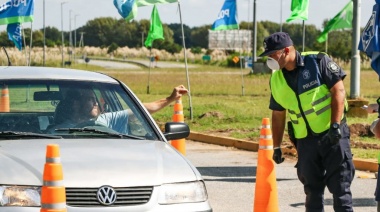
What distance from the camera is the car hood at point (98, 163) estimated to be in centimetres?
638

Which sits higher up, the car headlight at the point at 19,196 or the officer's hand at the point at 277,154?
the car headlight at the point at 19,196

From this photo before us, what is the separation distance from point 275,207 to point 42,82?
2751 mm

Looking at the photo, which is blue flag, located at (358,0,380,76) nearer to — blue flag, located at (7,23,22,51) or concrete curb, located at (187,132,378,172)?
concrete curb, located at (187,132,378,172)

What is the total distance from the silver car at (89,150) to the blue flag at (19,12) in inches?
941

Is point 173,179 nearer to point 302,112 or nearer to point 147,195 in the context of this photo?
point 147,195

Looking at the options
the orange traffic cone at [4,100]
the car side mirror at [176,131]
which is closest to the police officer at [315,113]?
the car side mirror at [176,131]

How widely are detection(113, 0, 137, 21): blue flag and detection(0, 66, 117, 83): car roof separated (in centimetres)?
1619

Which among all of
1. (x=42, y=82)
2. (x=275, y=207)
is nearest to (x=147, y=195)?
(x=42, y=82)

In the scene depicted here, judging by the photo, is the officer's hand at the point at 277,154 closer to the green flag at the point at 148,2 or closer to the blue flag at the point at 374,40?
the blue flag at the point at 374,40

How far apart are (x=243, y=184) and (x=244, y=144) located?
471cm

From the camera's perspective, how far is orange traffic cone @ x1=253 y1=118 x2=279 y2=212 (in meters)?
9.52

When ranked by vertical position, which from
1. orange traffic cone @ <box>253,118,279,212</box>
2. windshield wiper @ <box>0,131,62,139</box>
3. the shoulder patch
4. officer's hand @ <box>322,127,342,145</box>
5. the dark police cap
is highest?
the dark police cap

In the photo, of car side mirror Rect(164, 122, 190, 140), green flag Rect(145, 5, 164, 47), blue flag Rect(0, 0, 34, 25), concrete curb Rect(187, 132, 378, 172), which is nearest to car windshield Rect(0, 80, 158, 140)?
car side mirror Rect(164, 122, 190, 140)

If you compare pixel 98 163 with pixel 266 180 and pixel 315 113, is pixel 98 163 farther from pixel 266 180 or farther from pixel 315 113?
pixel 266 180
